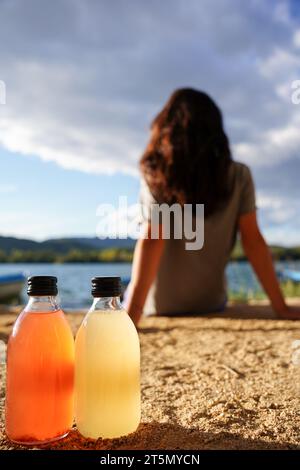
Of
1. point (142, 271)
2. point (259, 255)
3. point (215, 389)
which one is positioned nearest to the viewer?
point (215, 389)

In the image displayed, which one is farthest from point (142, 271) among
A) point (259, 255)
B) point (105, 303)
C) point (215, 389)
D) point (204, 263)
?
point (105, 303)

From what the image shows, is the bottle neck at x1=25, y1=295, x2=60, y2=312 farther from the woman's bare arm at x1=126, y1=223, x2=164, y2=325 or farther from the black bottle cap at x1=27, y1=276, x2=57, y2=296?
the woman's bare arm at x1=126, y1=223, x2=164, y2=325

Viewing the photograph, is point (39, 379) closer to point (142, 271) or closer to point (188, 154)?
point (142, 271)

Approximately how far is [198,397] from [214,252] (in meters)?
1.60

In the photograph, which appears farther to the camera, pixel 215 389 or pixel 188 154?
pixel 188 154

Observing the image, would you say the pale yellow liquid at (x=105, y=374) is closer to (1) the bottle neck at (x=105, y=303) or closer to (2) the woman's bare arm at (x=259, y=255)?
(1) the bottle neck at (x=105, y=303)

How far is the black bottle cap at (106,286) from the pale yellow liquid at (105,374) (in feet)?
0.16

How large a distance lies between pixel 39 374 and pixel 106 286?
22 centimetres

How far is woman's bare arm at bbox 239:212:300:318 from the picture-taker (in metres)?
2.79

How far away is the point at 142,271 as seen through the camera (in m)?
2.44

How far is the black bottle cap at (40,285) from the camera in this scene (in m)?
0.96

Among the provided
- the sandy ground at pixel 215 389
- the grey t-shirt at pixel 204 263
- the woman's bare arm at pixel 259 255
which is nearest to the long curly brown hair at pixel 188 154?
the grey t-shirt at pixel 204 263

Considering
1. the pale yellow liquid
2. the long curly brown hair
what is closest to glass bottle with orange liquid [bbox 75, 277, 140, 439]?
the pale yellow liquid

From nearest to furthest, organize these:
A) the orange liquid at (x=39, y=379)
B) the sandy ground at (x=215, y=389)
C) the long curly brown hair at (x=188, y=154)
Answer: the orange liquid at (x=39, y=379) < the sandy ground at (x=215, y=389) < the long curly brown hair at (x=188, y=154)
